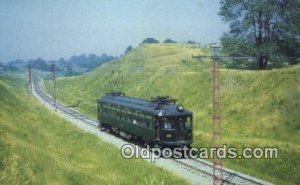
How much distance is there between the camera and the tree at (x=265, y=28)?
49.4 m

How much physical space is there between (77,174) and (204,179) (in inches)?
282

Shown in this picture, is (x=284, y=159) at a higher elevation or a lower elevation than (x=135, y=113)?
lower

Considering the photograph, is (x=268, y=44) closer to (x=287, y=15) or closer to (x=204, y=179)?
(x=287, y=15)

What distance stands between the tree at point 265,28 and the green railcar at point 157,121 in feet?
60.2

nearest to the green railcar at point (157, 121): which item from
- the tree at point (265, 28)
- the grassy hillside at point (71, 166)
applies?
the grassy hillside at point (71, 166)

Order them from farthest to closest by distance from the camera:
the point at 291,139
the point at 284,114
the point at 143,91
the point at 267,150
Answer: the point at 143,91, the point at 284,114, the point at 291,139, the point at 267,150

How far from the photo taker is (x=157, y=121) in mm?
30672

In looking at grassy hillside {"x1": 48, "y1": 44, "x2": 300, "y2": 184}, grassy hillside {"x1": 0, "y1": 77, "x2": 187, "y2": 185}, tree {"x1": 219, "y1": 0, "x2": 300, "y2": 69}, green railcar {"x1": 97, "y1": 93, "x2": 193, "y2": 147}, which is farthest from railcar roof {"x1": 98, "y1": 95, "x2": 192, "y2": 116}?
tree {"x1": 219, "y1": 0, "x2": 300, "y2": 69}

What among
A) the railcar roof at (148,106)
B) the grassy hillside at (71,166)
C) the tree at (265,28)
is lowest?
the grassy hillside at (71,166)

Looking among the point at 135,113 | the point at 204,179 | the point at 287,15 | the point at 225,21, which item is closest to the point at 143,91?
the point at 225,21

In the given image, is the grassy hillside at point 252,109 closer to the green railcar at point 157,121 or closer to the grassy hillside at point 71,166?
the green railcar at point 157,121

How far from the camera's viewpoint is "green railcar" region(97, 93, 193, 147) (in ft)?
100

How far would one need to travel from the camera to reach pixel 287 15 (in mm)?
50250

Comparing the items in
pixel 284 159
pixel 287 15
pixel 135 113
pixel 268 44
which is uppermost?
pixel 287 15
